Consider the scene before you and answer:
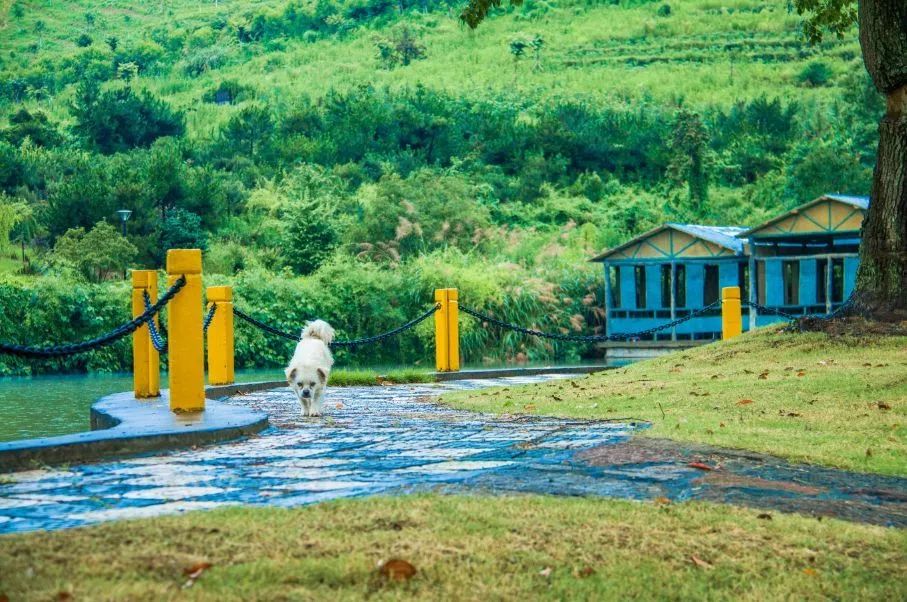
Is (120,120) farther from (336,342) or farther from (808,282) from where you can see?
(336,342)

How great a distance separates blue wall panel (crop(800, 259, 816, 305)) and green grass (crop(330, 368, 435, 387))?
57.7ft

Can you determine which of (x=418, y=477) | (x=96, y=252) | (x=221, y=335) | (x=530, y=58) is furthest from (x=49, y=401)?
(x=530, y=58)

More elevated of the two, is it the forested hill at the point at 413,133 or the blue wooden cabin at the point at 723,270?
the forested hill at the point at 413,133

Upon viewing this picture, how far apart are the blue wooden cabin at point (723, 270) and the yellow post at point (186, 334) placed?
23526 mm

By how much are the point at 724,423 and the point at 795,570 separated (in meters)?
3.98

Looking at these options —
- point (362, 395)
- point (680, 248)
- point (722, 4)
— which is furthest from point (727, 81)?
point (362, 395)

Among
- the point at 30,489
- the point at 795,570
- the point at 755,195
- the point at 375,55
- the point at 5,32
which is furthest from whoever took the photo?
the point at 5,32

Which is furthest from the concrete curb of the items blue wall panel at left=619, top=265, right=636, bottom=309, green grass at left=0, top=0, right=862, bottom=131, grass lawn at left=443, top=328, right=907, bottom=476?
green grass at left=0, top=0, right=862, bottom=131

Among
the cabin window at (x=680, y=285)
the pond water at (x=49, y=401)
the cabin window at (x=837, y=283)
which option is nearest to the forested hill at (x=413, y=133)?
the cabin window at (x=680, y=285)

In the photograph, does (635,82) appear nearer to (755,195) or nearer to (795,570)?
(755,195)

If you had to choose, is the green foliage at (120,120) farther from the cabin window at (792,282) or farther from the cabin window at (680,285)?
the cabin window at (792,282)

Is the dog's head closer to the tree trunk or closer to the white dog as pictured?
the white dog

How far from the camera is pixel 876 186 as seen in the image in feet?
45.0

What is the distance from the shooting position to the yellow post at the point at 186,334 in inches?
352
